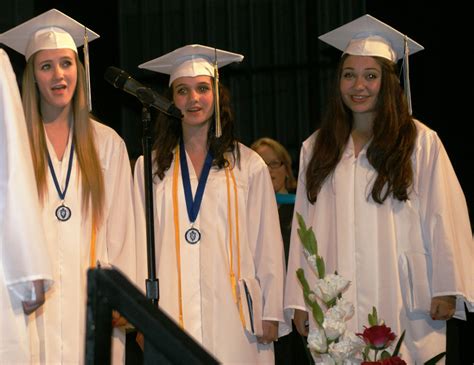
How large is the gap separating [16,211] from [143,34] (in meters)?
4.62

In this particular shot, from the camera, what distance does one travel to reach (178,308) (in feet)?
17.3

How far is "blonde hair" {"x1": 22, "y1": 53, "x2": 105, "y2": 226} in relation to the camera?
16.2ft

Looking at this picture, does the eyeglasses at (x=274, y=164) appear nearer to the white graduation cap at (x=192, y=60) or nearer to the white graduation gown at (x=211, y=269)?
the white graduation cap at (x=192, y=60)

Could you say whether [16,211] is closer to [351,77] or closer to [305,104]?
[351,77]

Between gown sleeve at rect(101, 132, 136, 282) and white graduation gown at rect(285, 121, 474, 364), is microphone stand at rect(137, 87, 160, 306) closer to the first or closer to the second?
gown sleeve at rect(101, 132, 136, 282)

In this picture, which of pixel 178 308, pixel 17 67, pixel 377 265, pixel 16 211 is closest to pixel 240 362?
pixel 178 308

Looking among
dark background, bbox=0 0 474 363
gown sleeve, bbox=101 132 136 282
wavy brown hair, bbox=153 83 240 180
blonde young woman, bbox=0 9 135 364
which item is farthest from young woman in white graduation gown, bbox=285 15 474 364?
dark background, bbox=0 0 474 363

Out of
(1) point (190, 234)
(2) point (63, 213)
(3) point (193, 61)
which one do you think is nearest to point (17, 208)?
(2) point (63, 213)

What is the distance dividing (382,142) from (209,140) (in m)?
0.89

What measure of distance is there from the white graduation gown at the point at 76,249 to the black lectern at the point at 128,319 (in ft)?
8.83

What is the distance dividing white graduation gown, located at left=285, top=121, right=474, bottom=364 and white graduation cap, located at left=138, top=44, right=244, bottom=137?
90 cm

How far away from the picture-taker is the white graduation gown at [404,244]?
512cm

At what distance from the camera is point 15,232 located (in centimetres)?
377

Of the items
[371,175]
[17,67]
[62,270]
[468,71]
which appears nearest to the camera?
[62,270]
